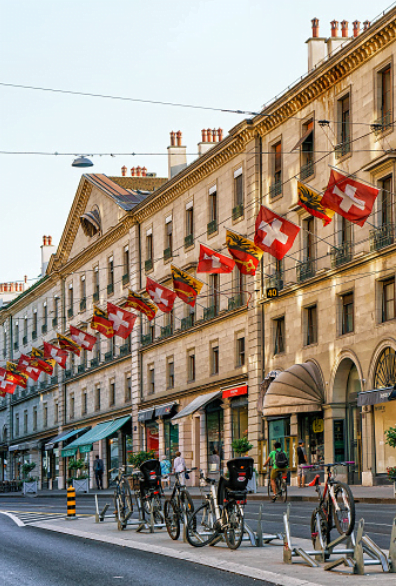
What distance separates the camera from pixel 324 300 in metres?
38.3

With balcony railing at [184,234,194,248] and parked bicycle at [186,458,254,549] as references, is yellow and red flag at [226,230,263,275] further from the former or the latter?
parked bicycle at [186,458,254,549]

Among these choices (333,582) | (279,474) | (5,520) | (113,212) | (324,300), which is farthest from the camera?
(113,212)

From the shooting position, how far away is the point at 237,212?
46.2m

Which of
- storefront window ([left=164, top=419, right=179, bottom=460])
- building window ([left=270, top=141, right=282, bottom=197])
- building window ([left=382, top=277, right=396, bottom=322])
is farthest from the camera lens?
storefront window ([left=164, top=419, right=179, bottom=460])

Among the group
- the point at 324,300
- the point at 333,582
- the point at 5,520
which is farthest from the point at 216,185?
the point at 333,582

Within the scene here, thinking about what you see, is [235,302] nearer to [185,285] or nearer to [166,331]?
[185,285]

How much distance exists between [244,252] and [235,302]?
37.0 feet

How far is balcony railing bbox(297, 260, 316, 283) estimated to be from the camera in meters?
39.5

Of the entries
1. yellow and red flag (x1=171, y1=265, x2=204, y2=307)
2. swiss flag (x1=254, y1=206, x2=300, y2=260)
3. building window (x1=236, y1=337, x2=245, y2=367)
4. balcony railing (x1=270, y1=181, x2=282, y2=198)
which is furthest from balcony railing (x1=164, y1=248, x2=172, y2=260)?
swiss flag (x1=254, y1=206, x2=300, y2=260)

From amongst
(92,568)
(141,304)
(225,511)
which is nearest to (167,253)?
(141,304)

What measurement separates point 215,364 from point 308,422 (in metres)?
9.59

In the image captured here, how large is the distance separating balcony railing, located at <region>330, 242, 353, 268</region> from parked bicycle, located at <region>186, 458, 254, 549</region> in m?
21.3

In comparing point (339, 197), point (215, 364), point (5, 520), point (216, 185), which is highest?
point (216, 185)

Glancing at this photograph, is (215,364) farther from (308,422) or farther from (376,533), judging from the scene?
(376,533)
